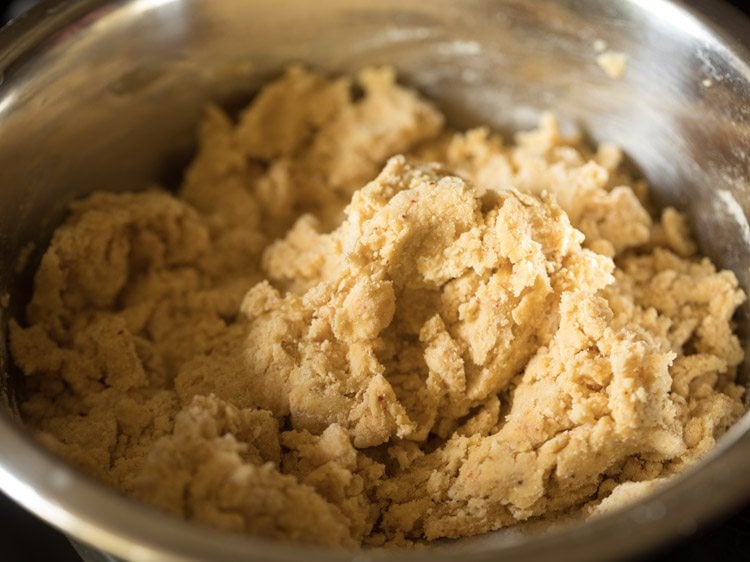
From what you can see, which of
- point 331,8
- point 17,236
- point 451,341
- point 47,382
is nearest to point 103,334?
point 47,382

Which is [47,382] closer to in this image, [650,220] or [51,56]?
[51,56]

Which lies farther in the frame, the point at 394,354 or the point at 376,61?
the point at 376,61

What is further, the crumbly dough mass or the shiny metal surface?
the shiny metal surface

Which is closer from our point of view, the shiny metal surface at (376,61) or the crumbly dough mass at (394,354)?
the crumbly dough mass at (394,354)
